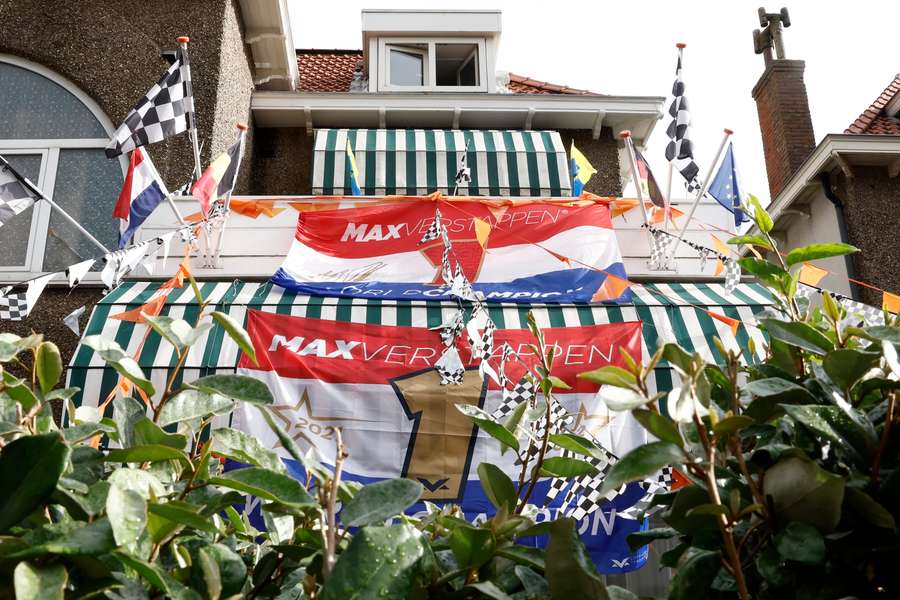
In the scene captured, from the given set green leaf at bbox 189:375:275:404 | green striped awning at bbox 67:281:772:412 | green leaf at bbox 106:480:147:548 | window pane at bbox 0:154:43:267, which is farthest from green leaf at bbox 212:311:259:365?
window pane at bbox 0:154:43:267

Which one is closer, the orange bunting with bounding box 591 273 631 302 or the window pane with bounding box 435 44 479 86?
the orange bunting with bounding box 591 273 631 302

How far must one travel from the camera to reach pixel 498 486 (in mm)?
1175

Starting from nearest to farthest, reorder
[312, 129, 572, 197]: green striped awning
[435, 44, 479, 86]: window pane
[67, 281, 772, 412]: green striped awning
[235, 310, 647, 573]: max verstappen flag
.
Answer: [235, 310, 647, 573]: max verstappen flag → [67, 281, 772, 412]: green striped awning → [312, 129, 572, 197]: green striped awning → [435, 44, 479, 86]: window pane

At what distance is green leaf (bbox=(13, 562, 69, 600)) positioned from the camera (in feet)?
2.41

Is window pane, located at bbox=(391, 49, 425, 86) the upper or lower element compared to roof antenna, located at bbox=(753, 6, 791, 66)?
lower

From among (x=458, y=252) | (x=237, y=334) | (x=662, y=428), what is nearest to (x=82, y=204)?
(x=458, y=252)

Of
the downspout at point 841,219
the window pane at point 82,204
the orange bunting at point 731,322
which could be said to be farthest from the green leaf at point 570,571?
the downspout at point 841,219

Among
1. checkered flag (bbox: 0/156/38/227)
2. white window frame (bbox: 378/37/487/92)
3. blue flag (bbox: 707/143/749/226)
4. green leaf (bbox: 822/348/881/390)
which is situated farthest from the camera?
white window frame (bbox: 378/37/487/92)

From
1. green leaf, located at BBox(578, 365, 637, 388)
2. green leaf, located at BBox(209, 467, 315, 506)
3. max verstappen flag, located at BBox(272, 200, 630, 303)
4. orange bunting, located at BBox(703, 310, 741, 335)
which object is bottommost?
green leaf, located at BBox(209, 467, 315, 506)

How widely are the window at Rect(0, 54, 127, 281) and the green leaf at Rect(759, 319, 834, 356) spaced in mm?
8352

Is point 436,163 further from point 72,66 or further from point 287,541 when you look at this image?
point 287,541

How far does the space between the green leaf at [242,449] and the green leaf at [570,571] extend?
381 millimetres

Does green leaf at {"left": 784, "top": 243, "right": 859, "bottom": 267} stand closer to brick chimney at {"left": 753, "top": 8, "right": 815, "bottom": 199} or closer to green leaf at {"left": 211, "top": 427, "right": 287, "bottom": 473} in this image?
green leaf at {"left": 211, "top": 427, "right": 287, "bottom": 473}

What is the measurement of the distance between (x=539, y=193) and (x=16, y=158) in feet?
19.9
